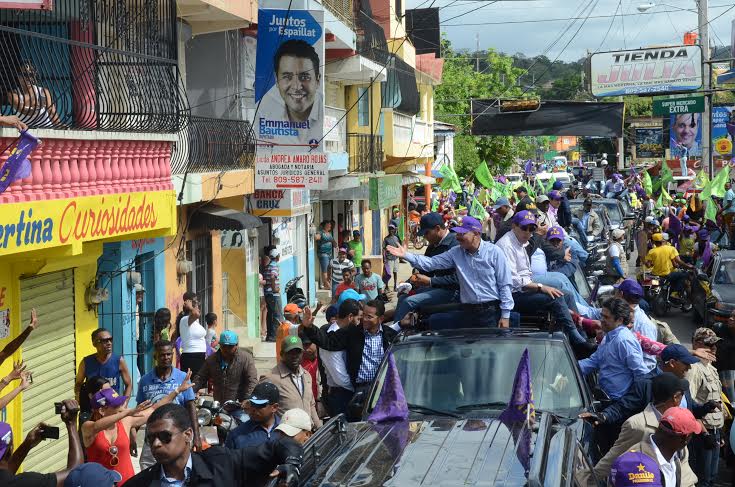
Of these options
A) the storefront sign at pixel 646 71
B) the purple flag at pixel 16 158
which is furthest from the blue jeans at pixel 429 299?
the storefront sign at pixel 646 71

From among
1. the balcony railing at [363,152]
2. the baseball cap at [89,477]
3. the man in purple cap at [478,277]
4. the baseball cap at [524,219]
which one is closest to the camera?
the baseball cap at [89,477]

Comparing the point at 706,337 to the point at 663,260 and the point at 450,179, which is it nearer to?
the point at 663,260

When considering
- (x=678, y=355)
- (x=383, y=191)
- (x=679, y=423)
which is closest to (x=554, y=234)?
(x=678, y=355)

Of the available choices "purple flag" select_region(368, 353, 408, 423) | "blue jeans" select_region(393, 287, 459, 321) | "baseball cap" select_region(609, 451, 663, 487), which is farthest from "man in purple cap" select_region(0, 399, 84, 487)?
"blue jeans" select_region(393, 287, 459, 321)

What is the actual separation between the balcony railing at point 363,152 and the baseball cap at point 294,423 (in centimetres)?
2138

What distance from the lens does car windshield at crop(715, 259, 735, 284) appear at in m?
20.4

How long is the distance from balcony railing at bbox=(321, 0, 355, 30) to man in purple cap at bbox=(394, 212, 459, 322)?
40.5 feet

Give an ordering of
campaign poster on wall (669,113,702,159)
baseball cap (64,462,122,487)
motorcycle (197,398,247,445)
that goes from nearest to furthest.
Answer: baseball cap (64,462,122,487) < motorcycle (197,398,247,445) < campaign poster on wall (669,113,702,159)

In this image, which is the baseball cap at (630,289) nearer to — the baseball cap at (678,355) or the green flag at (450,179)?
the baseball cap at (678,355)

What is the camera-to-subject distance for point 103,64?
12172 millimetres

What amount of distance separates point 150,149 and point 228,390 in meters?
3.37

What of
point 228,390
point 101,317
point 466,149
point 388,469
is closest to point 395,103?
point 101,317

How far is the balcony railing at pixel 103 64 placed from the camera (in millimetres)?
11421

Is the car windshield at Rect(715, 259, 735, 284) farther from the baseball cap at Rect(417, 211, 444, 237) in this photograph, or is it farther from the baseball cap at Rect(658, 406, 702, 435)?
the baseball cap at Rect(658, 406, 702, 435)
